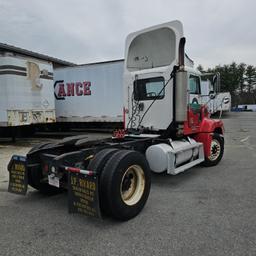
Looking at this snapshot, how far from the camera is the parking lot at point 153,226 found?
9.91 ft

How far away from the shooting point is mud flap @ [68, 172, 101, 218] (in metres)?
3.36

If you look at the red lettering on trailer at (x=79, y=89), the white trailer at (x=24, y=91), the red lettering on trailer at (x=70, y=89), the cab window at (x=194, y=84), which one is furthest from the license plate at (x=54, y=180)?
the red lettering on trailer at (x=70, y=89)

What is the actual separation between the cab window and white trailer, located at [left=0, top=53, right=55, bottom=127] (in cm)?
753

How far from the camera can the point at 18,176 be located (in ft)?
14.5

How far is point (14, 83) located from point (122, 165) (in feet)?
28.8

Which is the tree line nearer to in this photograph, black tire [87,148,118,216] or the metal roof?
the metal roof

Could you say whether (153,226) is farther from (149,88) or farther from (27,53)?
(27,53)

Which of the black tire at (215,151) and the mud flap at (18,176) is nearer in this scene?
the mud flap at (18,176)

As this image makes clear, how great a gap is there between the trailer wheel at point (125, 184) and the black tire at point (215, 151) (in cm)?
312

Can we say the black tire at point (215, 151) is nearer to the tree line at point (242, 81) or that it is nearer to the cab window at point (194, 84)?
the cab window at point (194, 84)

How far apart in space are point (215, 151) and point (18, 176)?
4.98 meters

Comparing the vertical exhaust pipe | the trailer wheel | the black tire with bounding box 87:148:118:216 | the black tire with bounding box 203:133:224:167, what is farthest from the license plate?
the black tire with bounding box 203:133:224:167

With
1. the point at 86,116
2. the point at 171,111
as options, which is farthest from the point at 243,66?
the point at 171,111

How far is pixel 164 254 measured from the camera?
9.49 ft
